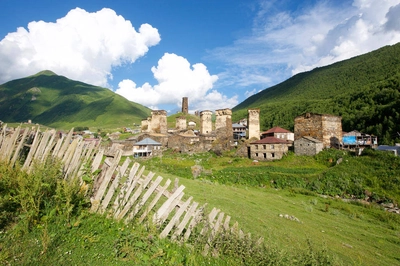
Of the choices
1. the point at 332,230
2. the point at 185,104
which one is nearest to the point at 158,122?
the point at 332,230

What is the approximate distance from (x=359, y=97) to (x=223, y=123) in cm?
5633

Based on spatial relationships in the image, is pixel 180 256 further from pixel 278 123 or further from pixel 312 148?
pixel 278 123

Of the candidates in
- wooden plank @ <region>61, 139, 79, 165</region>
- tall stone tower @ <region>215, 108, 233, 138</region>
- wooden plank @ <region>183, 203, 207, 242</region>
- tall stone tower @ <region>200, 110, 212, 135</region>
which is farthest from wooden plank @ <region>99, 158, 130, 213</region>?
tall stone tower @ <region>200, 110, 212, 135</region>

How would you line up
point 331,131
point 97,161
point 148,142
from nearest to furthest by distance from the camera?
point 97,161 < point 331,131 < point 148,142

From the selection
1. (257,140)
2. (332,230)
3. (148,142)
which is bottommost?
(332,230)

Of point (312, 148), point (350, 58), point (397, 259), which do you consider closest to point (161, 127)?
point (312, 148)

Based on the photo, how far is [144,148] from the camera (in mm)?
44750

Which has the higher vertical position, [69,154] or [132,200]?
[69,154]

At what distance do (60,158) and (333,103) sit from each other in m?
93.3

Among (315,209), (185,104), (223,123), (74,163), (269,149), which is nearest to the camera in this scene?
(74,163)

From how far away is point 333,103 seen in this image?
82.1 metres

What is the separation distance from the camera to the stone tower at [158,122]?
2222 inches

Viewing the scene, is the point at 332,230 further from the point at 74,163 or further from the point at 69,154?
the point at 69,154

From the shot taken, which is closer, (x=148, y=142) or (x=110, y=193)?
(x=110, y=193)
